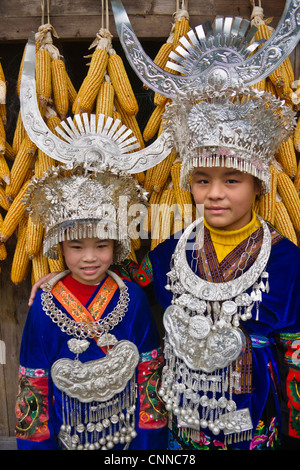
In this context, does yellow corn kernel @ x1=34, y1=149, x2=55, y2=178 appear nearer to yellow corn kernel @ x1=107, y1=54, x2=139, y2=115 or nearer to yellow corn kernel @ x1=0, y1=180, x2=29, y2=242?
yellow corn kernel @ x1=0, y1=180, x2=29, y2=242

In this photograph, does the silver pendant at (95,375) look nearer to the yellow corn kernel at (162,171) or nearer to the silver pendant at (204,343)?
the silver pendant at (204,343)

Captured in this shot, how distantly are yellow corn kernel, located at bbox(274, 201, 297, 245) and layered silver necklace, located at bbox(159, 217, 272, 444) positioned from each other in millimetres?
405

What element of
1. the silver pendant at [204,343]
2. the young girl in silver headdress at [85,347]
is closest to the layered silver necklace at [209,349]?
the silver pendant at [204,343]

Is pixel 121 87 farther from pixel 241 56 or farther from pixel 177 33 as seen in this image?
pixel 241 56

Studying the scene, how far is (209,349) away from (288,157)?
133 cm

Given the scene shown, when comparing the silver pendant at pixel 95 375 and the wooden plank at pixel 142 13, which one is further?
the wooden plank at pixel 142 13

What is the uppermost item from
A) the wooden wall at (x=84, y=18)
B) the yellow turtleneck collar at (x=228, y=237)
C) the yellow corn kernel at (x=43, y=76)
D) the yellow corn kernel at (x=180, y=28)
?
the wooden wall at (x=84, y=18)

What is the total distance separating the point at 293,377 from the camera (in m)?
2.28

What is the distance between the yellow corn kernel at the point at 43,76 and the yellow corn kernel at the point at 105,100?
332 mm

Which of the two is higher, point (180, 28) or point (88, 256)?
point (180, 28)

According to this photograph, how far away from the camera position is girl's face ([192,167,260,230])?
225 centimetres

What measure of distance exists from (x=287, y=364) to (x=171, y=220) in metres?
1.13

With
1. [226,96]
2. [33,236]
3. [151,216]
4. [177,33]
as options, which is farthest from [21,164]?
[226,96]

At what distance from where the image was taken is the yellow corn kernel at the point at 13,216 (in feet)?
9.43
